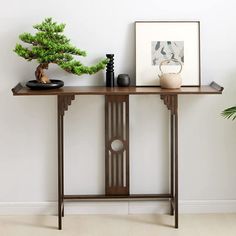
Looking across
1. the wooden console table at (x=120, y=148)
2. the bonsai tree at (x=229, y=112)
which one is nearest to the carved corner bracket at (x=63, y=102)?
the wooden console table at (x=120, y=148)

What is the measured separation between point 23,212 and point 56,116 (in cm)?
65

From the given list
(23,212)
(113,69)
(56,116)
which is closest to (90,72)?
(113,69)

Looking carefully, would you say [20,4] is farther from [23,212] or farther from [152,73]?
[23,212]

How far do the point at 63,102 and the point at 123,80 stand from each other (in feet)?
1.28

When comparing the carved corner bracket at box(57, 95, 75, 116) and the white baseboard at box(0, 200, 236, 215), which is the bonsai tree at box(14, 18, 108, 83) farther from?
the white baseboard at box(0, 200, 236, 215)

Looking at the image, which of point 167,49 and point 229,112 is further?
point 167,49

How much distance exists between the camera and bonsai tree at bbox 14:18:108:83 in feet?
10.6

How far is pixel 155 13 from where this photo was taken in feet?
11.5

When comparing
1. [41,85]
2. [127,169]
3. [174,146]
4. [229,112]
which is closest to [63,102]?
[41,85]

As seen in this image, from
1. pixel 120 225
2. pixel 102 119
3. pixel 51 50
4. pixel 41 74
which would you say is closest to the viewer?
pixel 51 50

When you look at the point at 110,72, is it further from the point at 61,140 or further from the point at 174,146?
the point at 174,146

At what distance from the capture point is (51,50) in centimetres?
325

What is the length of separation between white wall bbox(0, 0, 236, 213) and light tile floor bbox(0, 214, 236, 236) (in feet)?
0.44

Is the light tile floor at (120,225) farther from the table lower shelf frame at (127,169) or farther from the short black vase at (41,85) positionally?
the short black vase at (41,85)
